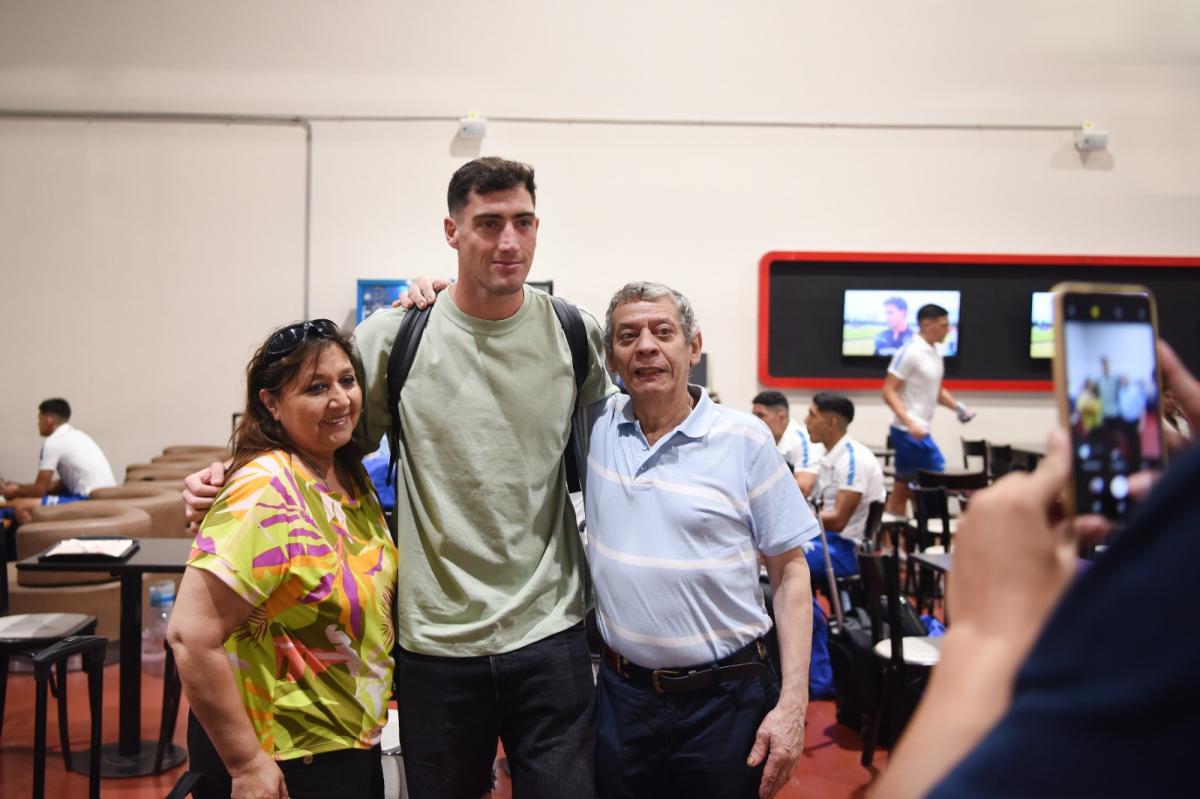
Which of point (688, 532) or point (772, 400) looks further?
point (772, 400)

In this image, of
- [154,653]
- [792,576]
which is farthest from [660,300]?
[154,653]

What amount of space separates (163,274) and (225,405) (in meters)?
1.48

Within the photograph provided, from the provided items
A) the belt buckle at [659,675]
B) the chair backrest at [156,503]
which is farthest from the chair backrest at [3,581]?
the belt buckle at [659,675]

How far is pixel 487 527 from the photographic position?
1827 millimetres

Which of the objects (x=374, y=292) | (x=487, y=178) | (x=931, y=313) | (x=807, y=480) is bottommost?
(x=807, y=480)

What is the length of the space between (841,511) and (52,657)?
137 inches

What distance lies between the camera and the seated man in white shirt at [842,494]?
454 cm

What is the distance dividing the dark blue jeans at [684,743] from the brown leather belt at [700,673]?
0.02 metres

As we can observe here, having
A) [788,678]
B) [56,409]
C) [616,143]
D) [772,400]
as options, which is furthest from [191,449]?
[788,678]

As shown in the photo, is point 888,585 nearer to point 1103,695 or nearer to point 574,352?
point 574,352

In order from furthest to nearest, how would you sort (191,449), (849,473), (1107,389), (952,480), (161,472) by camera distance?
(191,449), (161,472), (952,480), (849,473), (1107,389)

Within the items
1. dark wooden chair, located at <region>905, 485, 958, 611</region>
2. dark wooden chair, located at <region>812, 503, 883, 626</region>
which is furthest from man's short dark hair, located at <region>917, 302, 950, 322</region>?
dark wooden chair, located at <region>812, 503, 883, 626</region>

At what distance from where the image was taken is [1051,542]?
55 cm

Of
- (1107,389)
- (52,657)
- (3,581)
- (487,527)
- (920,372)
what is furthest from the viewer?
(920,372)
